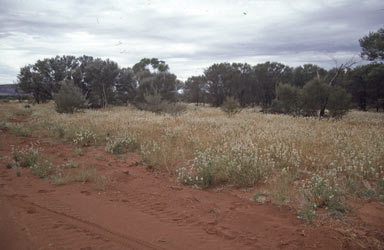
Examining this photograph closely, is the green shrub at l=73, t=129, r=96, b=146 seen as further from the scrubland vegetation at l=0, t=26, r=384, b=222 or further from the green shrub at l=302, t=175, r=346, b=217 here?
the green shrub at l=302, t=175, r=346, b=217

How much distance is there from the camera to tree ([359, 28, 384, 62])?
52.9 ft

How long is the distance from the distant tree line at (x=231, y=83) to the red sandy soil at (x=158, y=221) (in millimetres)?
15595

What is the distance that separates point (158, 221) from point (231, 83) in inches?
1329

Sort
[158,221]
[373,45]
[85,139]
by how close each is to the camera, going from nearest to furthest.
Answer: [158,221] < [85,139] < [373,45]

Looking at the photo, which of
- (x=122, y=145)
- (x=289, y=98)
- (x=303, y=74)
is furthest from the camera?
(x=303, y=74)

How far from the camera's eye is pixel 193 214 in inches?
152

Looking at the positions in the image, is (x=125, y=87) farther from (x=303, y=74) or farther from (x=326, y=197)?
(x=326, y=197)

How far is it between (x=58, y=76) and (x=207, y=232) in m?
34.1

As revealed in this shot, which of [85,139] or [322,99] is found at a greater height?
[322,99]

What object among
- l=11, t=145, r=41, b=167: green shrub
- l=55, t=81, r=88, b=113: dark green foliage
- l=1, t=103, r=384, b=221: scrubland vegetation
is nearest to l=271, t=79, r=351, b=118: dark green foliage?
l=1, t=103, r=384, b=221: scrubland vegetation

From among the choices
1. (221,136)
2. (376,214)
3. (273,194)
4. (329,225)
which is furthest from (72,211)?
(221,136)

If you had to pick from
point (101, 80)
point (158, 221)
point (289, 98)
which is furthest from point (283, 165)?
point (101, 80)

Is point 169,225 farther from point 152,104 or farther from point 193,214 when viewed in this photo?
point 152,104

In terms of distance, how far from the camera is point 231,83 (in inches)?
1409
